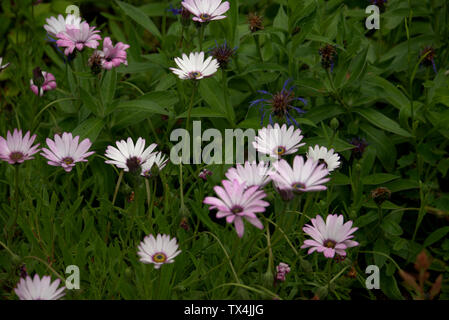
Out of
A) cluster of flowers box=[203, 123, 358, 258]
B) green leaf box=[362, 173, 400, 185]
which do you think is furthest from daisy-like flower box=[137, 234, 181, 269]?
green leaf box=[362, 173, 400, 185]

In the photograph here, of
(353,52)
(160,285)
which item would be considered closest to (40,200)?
(160,285)

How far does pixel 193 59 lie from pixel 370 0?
85cm

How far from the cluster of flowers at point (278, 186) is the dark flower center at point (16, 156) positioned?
540 millimetres

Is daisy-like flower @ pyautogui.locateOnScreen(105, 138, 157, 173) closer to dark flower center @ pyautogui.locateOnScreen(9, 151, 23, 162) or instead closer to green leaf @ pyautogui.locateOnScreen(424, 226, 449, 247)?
dark flower center @ pyautogui.locateOnScreen(9, 151, 23, 162)

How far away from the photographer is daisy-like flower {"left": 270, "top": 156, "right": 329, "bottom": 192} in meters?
1.34

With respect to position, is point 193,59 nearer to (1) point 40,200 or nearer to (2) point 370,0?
(1) point 40,200

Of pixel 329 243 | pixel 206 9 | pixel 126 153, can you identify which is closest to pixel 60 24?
pixel 206 9

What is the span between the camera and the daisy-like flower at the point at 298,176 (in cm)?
134

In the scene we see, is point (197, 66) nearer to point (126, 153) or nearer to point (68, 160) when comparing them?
point (126, 153)

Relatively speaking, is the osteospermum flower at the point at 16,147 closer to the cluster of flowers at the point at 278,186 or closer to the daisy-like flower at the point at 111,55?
the daisy-like flower at the point at 111,55

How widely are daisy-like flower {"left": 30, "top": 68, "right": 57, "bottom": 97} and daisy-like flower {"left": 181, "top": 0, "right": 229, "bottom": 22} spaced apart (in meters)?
0.58

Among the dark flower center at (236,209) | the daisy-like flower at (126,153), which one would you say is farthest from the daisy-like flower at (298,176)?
the daisy-like flower at (126,153)

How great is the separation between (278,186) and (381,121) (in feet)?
2.69
